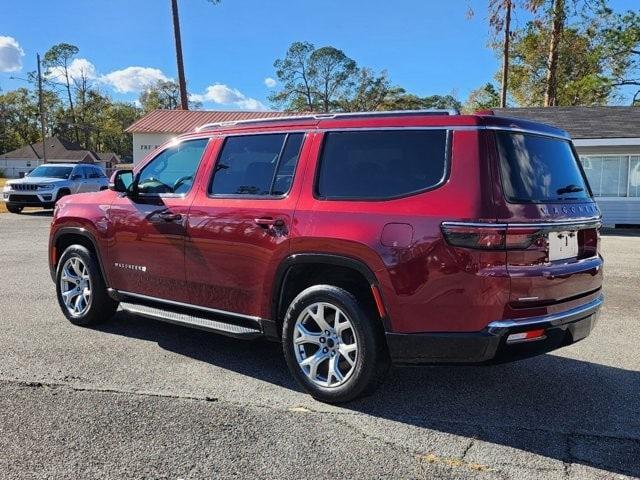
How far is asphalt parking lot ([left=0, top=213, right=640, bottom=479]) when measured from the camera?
3.20 meters

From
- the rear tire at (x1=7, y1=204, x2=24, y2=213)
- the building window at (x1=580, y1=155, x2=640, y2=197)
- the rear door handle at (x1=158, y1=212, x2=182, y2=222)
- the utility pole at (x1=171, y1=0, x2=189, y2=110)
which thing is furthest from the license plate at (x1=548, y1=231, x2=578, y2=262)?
the utility pole at (x1=171, y1=0, x2=189, y2=110)

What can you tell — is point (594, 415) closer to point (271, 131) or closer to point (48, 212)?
point (271, 131)

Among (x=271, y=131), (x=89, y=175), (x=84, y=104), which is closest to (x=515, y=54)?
(x=89, y=175)

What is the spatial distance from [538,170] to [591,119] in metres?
18.6

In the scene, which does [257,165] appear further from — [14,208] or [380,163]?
[14,208]

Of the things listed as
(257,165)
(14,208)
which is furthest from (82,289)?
(14,208)

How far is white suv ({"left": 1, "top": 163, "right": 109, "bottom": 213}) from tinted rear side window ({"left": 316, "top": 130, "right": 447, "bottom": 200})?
56.2 ft

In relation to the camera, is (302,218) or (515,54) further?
(515,54)

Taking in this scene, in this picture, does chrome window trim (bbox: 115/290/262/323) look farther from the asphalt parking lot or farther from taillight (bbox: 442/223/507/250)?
taillight (bbox: 442/223/507/250)

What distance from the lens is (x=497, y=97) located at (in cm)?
4056

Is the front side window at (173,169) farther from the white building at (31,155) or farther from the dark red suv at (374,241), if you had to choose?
the white building at (31,155)

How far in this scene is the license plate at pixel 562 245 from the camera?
3633mm

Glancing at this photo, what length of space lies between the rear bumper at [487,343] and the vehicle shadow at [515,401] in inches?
18.9

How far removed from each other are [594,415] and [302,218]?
2.34m
